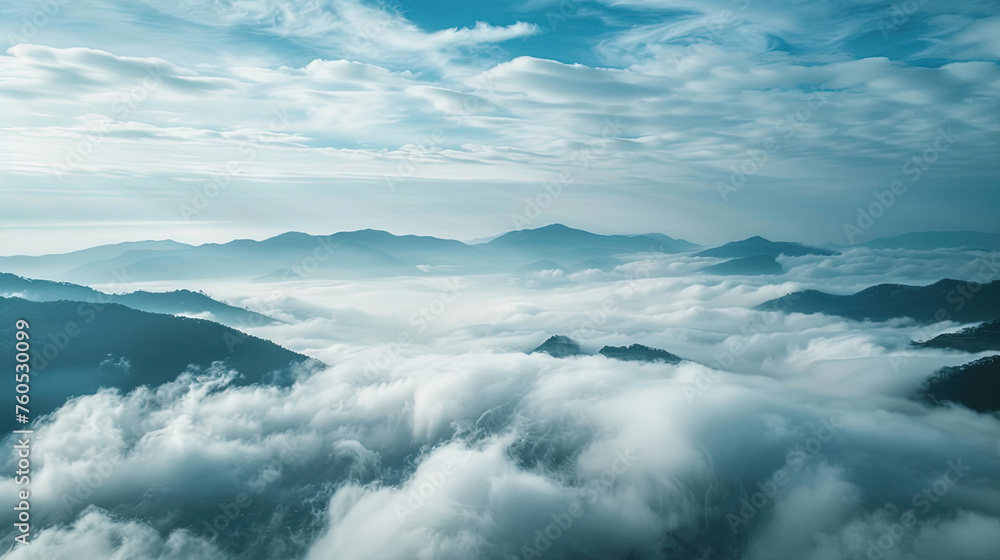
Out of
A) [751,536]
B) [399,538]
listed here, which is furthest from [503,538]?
[751,536]

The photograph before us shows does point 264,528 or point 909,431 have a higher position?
point 909,431

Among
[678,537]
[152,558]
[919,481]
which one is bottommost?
[678,537]

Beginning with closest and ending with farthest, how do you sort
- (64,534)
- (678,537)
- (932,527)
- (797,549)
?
(932,527), (797,549), (64,534), (678,537)

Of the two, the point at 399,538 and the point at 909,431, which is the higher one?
the point at 909,431

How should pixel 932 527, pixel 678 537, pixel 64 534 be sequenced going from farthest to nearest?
pixel 678 537 → pixel 64 534 → pixel 932 527

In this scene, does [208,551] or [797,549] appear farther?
[208,551]

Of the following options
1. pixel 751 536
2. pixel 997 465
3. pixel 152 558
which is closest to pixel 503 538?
pixel 751 536

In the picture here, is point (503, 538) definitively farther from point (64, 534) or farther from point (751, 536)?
point (64, 534)

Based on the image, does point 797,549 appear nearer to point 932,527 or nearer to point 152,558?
point 932,527

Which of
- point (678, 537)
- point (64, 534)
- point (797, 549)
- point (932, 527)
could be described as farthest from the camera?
point (678, 537)
